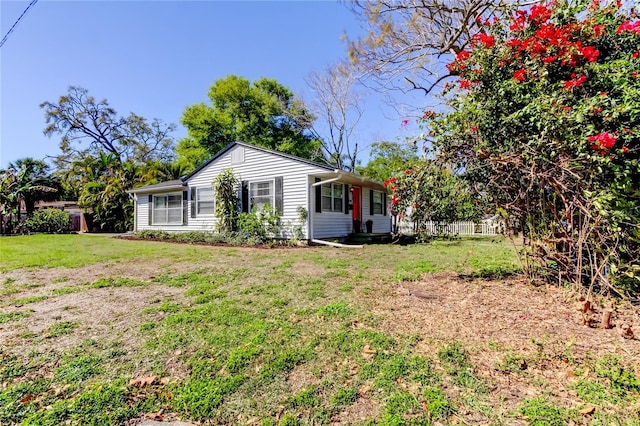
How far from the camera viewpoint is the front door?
1414cm

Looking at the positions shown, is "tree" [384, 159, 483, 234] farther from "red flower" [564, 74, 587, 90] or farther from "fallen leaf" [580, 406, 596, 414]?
"fallen leaf" [580, 406, 596, 414]

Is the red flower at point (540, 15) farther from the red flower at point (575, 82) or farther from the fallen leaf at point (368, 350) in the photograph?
the fallen leaf at point (368, 350)

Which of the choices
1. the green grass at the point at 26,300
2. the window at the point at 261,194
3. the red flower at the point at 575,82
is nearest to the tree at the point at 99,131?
the window at the point at 261,194

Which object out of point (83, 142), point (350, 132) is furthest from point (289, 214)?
point (83, 142)

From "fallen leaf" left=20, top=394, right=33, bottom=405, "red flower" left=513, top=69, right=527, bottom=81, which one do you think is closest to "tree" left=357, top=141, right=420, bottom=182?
"red flower" left=513, top=69, right=527, bottom=81

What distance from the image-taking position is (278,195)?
12.0m

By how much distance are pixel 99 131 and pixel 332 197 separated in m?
30.9

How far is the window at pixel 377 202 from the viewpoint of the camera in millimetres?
15977

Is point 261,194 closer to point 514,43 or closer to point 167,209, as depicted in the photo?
point 167,209

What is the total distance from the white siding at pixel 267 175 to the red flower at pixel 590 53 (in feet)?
26.1

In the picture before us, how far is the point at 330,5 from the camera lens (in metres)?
8.86

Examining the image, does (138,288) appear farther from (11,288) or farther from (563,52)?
(563,52)

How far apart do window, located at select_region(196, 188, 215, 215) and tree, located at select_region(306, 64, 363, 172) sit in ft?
44.3

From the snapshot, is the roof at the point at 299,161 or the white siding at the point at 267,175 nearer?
the roof at the point at 299,161
